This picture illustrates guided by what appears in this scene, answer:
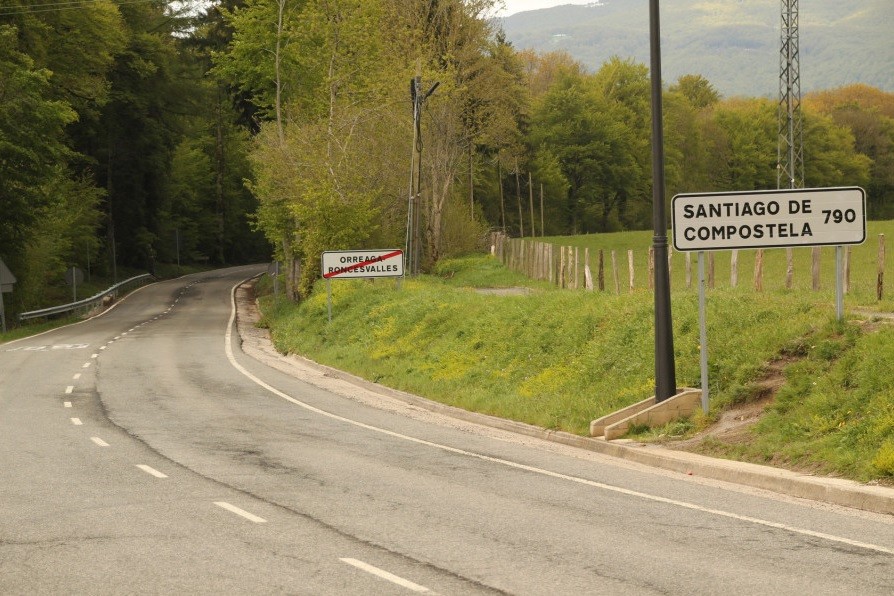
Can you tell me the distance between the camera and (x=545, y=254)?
4866 centimetres

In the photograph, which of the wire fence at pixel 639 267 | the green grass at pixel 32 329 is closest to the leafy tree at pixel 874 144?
the wire fence at pixel 639 267

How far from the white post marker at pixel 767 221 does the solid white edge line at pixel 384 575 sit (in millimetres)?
8134

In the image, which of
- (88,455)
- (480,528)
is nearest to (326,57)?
(88,455)

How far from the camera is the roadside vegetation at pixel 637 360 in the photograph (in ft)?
45.2

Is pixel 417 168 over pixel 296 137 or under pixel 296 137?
under

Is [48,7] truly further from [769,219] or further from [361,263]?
[769,219]

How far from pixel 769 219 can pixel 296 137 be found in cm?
3680

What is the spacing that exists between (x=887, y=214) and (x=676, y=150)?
98.0 ft

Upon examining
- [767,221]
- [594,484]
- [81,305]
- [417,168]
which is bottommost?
[81,305]

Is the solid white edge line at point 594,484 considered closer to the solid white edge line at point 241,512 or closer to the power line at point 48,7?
the solid white edge line at point 241,512

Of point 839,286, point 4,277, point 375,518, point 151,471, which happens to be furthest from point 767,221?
point 4,277

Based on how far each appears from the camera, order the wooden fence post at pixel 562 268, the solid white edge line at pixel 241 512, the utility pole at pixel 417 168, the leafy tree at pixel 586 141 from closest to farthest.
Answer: the solid white edge line at pixel 241 512 → the wooden fence post at pixel 562 268 → the utility pole at pixel 417 168 → the leafy tree at pixel 586 141

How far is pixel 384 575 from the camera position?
8.63m

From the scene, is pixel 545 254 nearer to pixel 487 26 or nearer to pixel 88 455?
pixel 487 26
